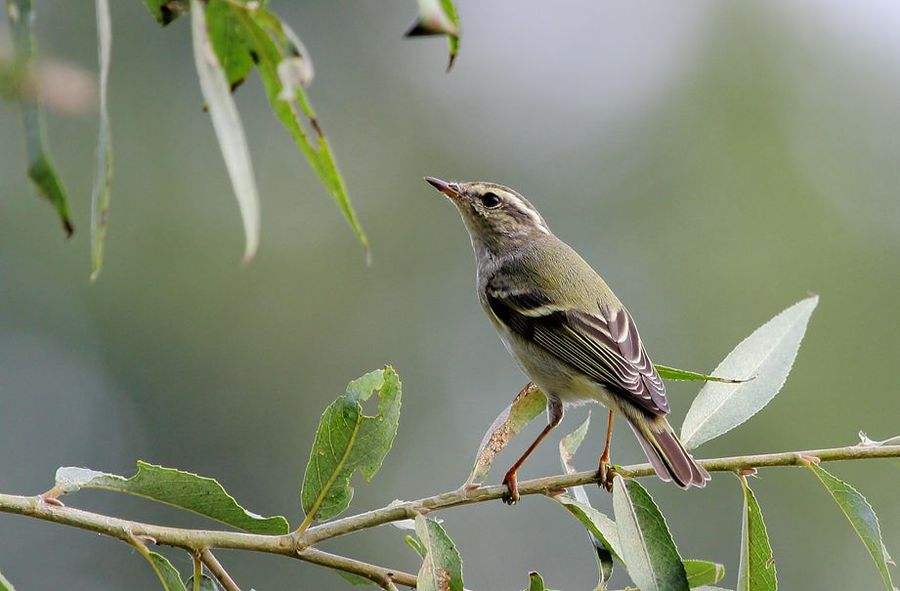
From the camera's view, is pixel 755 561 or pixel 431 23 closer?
pixel 431 23

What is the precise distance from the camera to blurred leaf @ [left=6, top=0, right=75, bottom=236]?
149 centimetres

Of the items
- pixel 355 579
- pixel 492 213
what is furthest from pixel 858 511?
pixel 492 213

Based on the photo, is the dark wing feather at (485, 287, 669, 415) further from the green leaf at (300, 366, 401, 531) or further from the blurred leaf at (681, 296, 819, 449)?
the green leaf at (300, 366, 401, 531)

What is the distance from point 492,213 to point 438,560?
2889 millimetres

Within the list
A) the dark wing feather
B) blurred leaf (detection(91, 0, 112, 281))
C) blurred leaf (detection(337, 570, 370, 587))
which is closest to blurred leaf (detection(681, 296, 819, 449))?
the dark wing feather

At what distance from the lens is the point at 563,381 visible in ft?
11.9

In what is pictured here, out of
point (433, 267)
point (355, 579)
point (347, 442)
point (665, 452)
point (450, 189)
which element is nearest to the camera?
point (355, 579)

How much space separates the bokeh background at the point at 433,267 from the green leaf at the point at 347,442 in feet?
26.1

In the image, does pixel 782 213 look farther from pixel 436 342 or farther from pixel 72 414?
pixel 72 414

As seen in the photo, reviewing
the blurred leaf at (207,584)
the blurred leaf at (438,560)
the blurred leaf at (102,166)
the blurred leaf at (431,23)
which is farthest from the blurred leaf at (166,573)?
the blurred leaf at (431,23)

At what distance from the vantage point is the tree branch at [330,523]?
72.7 inches

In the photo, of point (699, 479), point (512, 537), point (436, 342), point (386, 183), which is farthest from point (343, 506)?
point (386, 183)

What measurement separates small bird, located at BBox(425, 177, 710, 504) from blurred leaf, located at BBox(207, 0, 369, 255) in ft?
4.16

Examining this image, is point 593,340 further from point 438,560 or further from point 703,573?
point 438,560
